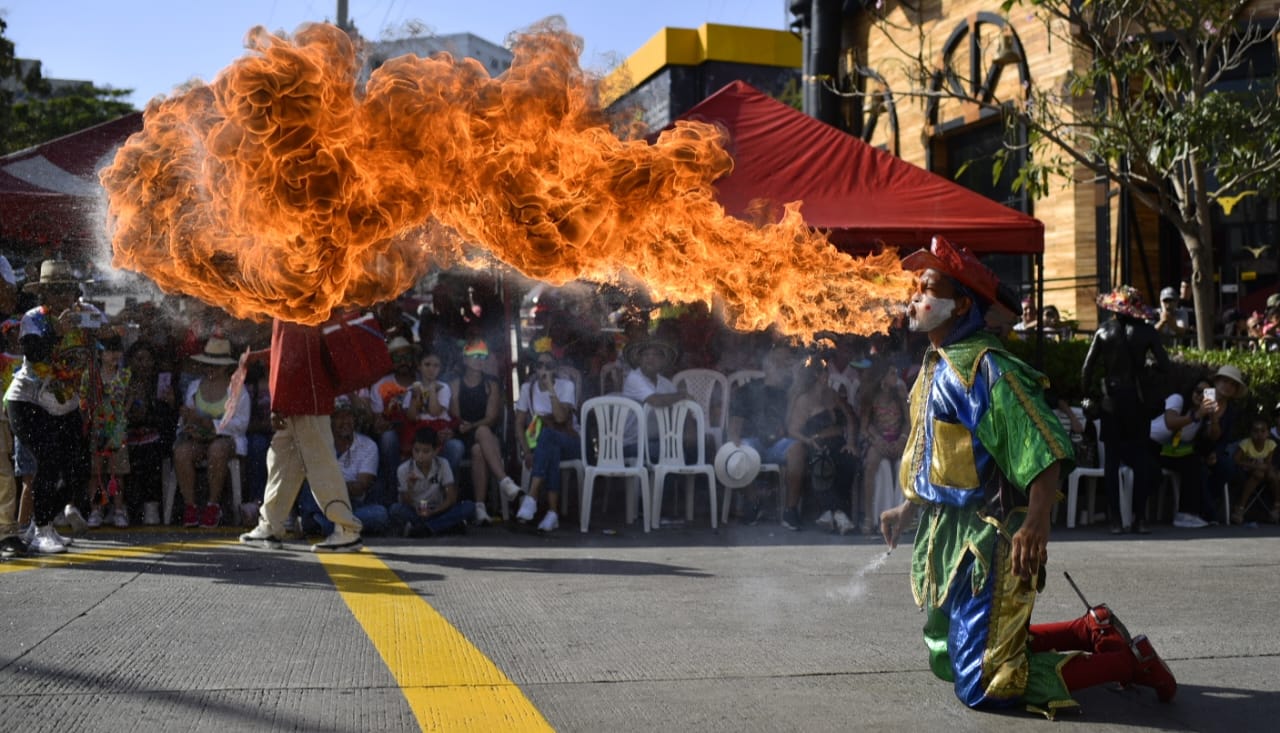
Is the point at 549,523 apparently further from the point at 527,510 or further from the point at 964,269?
the point at 964,269

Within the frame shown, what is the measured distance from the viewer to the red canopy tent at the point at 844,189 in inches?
387

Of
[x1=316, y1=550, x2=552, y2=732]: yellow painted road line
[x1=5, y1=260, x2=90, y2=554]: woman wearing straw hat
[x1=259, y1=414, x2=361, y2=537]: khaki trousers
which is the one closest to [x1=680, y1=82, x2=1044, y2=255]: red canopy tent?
[x1=259, y1=414, x2=361, y2=537]: khaki trousers

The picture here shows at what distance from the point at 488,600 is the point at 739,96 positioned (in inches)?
261

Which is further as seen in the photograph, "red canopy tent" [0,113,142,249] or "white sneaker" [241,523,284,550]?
"red canopy tent" [0,113,142,249]

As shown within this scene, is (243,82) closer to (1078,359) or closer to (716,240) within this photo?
(716,240)

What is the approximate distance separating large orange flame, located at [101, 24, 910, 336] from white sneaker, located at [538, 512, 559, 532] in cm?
285

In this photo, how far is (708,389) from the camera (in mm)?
10258

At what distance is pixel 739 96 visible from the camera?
37.6 ft

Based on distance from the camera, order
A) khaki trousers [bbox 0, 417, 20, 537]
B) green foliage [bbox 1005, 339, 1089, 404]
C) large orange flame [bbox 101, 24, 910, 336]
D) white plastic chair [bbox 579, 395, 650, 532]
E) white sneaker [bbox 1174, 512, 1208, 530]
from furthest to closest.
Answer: green foliage [bbox 1005, 339, 1089, 404]
white sneaker [bbox 1174, 512, 1208, 530]
white plastic chair [bbox 579, 395, 650, 532]
khaki trousers [bbox 0, 417, 20, 537]
large orange flame [bbox 101, 24, 910, 336]

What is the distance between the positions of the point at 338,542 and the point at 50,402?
2019 mm

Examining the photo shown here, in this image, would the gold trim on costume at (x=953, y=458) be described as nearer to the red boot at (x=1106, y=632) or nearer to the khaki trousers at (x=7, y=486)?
the red boot at (x=1106, y=632)

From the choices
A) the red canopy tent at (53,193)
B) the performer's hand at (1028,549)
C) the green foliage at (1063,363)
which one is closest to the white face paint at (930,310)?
the performer's hand at (1028,549)

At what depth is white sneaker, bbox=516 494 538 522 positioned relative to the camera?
934 centimetres

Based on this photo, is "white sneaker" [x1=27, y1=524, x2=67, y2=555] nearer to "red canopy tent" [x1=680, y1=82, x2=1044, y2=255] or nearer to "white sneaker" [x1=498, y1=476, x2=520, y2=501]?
"white sneaker" [x1=498, y1=476, x2=520, y2=501]
